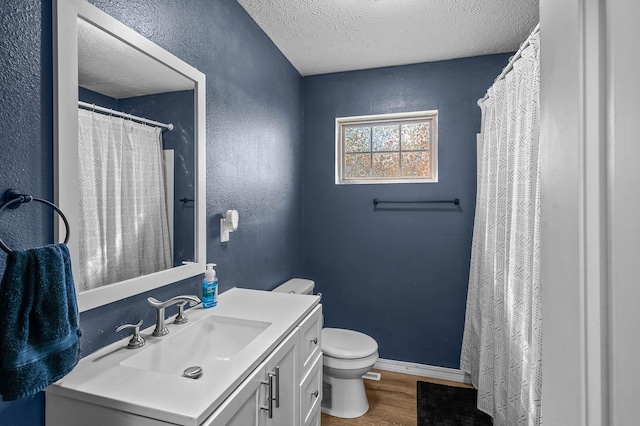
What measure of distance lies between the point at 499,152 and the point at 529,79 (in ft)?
1.53

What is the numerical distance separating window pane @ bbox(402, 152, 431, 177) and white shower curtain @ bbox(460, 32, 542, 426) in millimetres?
419

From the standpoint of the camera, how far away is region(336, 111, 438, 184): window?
2.59 metres

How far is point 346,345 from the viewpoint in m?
2.12

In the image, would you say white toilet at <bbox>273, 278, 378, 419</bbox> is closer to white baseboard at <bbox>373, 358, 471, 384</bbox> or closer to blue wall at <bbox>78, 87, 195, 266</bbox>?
white baseboard at <bbox>373, 358, 471, 384</bbox>

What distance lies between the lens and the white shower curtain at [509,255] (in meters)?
1.37

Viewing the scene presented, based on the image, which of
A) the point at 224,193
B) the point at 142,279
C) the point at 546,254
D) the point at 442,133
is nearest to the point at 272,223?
the point at 224,193

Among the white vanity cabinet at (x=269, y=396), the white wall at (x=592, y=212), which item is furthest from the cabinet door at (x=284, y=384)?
the white wall at (x=592, y=212)

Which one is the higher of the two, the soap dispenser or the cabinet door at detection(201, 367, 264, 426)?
the soap dispenser

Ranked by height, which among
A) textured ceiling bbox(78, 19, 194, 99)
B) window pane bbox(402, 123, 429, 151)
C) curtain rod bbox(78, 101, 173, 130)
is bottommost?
curtain rod bbox(78, 101, 173, 130)

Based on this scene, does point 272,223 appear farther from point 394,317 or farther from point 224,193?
point 394,317

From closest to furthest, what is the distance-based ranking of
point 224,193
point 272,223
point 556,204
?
point 556,204
point 224,193
point 272,223

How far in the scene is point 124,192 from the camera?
1153 millimetres

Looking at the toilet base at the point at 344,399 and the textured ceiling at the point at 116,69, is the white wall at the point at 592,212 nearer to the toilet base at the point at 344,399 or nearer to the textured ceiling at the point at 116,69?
the textured ceiling at the point at 116,69

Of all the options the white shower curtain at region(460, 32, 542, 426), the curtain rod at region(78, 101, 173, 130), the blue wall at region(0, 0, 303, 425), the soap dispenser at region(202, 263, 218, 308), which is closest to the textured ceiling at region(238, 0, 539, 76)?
the blue wall at region(0, 0, 303, 425)
